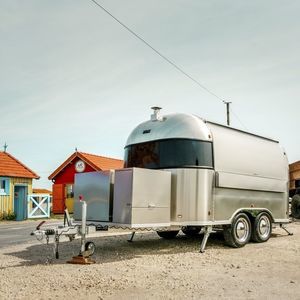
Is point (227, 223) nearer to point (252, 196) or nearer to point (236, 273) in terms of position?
point (252, 196)

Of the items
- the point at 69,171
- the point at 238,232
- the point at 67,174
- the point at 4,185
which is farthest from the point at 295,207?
the point at 67,174

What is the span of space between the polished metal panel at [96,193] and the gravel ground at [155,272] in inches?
39.9

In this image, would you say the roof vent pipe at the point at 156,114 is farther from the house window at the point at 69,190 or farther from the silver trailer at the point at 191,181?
the house window at the point at 69,190

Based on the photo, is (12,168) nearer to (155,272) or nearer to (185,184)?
(185,184)

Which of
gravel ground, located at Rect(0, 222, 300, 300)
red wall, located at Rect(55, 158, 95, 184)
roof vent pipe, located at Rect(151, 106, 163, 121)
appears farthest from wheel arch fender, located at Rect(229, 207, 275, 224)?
red wall, located at Rect(55, 158, 95, 184)

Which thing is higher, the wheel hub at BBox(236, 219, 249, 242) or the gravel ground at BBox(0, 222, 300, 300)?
the wheel hub at BBox(236, 219, 249, 242)

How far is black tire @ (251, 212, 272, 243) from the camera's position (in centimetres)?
1205

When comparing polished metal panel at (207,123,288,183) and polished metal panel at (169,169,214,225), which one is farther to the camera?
polished metal panel at (207,123,288,183)

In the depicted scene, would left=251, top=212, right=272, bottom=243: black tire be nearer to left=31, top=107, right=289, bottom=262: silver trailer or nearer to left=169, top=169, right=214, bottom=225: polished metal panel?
left=31, top=107, right=289, bottom=262: silver trailer

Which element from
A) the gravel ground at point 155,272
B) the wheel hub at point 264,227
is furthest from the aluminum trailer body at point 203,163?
the gravel ground at point 155,272

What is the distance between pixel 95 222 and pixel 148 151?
8.08 ft

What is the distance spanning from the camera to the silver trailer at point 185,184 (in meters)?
9.30

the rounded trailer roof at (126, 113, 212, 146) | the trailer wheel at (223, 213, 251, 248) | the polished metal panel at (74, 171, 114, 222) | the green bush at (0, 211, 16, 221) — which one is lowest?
the green bush at (0, 211, 16, 221)

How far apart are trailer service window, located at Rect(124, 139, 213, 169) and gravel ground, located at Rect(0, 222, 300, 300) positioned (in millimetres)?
2257
